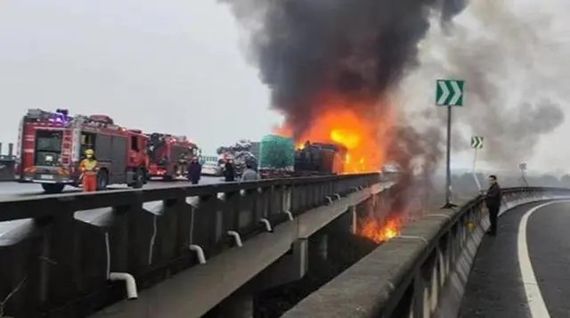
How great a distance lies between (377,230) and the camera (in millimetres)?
34312

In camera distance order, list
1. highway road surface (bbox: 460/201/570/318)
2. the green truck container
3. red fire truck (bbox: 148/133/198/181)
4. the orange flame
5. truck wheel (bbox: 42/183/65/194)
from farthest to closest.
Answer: the green truck container, red fire truck (bbox: 148/133/198/181), the orange flame, truck wheel (bbox: 42/183/65/194), highway road surface (bbox: 460/201/570/318)

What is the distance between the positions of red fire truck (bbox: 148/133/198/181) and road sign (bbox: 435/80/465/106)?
86.7ft

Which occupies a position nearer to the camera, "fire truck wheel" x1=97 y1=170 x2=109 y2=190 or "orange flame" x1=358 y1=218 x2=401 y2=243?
"fire truck wheel" x1=97 y1=170 x2=109 y2=190

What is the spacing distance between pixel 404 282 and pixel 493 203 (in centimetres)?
1310

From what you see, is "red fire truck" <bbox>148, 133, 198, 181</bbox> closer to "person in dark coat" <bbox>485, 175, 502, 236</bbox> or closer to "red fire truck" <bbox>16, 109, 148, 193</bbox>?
"red fire truck" <bbox>16, 109, 148, 193</bbox>

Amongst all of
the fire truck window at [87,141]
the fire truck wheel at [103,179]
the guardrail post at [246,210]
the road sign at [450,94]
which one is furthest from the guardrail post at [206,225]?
the fire truck wheel at [103,179]

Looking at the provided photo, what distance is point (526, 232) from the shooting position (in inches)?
659

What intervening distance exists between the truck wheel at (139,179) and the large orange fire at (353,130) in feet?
80.9

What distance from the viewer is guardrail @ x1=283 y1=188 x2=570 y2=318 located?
2906 mm

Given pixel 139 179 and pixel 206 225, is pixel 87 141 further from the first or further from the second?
pixel 206 225

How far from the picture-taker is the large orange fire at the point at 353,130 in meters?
52.5

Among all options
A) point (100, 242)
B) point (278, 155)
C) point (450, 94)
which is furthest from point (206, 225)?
point (278, 155)

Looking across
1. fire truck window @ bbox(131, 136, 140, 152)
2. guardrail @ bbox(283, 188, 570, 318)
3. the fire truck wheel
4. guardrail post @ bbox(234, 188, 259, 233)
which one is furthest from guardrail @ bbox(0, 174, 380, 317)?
fire truck window @ bbox(131, 136, 140, 152)

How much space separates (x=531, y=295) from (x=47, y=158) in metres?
18.7
